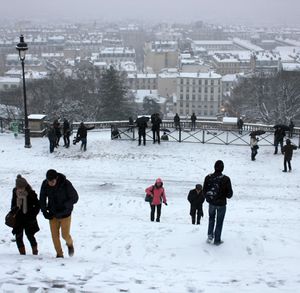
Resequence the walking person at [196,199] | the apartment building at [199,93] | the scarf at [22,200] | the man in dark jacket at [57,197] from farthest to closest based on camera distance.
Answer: the apartment building at [199,93] → the walking person at [196,199] → the scarf at [22,200] → the man in dark jacket at [57,197]

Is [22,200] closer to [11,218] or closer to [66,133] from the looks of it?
[11,218]

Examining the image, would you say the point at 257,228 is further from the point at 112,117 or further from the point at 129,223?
the point at 112,117

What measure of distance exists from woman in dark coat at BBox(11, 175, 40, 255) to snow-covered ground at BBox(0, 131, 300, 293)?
47cm

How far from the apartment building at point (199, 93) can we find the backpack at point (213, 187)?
336 feet

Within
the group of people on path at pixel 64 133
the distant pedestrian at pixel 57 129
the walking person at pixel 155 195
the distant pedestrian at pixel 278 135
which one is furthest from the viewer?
the distant pedestrian at pixel 57 129

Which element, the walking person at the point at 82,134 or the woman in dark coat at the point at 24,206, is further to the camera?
the walking person at the point at 82,134

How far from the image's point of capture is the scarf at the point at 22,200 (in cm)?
779

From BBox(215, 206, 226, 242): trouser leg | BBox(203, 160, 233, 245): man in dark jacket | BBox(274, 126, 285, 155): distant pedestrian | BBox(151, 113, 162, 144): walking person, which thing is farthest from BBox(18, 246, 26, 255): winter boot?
BBox(274, 126, 285, 155): distant pedestrian

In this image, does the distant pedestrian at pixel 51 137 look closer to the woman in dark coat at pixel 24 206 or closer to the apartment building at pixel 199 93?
the woman in dark coat at pixel 24 206

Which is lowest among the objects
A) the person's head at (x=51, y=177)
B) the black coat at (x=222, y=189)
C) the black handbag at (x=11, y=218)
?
the black handbag at (x=11, y=218)

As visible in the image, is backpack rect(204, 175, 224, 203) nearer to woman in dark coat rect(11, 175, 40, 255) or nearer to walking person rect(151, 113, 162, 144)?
woman in dark coat rect(11, 175, 40, 255)

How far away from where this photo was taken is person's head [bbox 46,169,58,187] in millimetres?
7457

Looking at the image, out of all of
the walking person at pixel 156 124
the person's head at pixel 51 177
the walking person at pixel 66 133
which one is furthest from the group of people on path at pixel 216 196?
the walking person at pixel 66 133

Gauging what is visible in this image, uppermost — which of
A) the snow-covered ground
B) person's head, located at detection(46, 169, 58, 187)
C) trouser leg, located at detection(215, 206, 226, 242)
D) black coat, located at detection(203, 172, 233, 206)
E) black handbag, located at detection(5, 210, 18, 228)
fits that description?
person's head, located at detection(46, 169, 58, 187)
